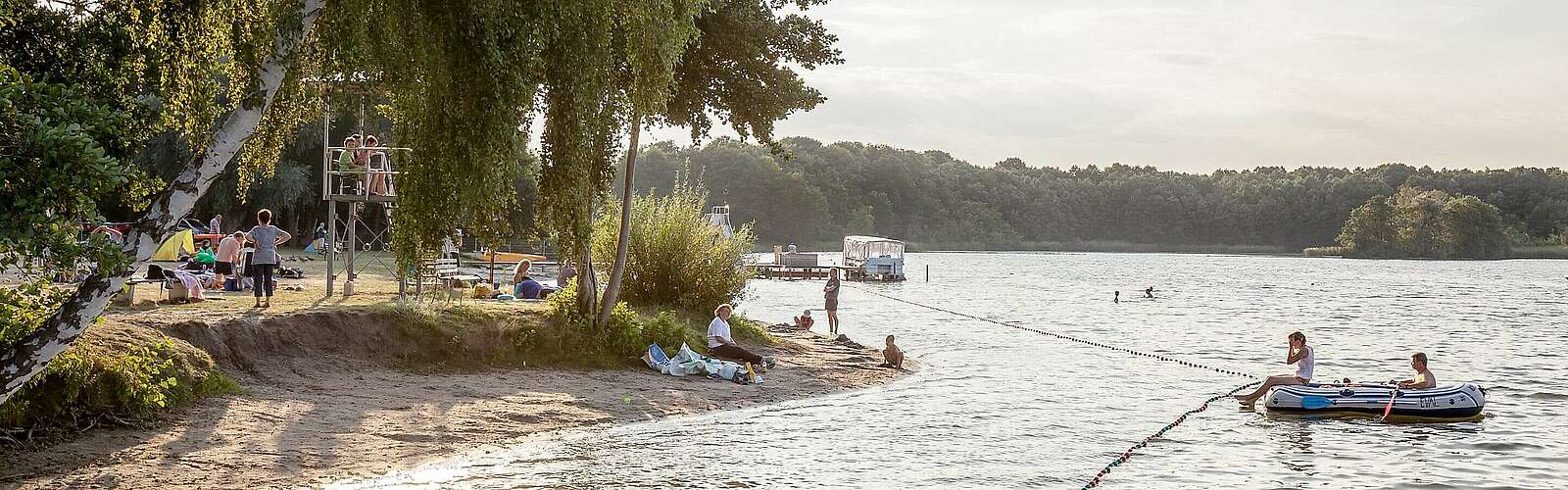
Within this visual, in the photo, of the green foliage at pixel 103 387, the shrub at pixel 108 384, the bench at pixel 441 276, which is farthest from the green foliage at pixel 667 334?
the green foliage at pixel 103 387

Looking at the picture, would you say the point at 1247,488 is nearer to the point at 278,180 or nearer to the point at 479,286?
the point at 479,286

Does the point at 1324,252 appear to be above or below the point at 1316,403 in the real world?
above

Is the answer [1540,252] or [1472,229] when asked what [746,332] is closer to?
[1472,229]

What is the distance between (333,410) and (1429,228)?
522ft

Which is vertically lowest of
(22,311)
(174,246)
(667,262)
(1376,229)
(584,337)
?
(584,337)

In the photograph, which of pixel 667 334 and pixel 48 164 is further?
pixel 667 334

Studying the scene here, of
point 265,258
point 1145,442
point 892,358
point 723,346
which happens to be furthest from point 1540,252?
point 265,258

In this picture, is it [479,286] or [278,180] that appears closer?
[479,286]

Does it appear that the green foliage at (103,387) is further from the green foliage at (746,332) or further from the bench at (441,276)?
the green foliage at (746,332)

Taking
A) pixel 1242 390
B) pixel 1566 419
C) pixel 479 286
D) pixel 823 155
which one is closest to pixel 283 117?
pixel 479 286

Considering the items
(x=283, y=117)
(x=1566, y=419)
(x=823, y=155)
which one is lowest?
(x=1566, y=419)

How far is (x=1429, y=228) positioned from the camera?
14988 centimetres

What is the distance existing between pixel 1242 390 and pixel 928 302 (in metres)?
29.7

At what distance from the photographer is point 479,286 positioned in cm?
2438
